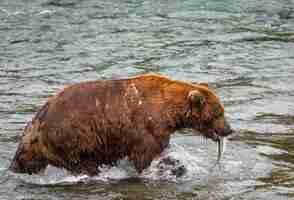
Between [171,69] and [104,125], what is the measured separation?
6.36 metres

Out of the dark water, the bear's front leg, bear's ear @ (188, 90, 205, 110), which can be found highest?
bear's ear @ (188, 90, 205, 110)

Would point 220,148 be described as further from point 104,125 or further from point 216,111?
point 104,125

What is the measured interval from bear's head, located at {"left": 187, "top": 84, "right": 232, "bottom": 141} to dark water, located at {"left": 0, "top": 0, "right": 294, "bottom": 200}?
423 mm

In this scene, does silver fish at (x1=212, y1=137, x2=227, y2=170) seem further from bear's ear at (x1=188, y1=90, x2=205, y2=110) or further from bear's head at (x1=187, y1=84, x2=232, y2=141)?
bear's ear at (x1=188, y1=90, x2=205, y2=110)

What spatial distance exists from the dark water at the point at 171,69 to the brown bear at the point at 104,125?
229 mm

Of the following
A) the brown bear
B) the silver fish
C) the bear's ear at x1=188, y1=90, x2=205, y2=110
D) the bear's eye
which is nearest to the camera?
the brown bear

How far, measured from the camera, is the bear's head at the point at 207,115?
9578 mm

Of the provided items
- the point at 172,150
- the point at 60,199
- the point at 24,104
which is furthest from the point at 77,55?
the point at 60,199

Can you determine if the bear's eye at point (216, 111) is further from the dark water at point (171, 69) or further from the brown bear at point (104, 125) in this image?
the dark water at point (171, 69)

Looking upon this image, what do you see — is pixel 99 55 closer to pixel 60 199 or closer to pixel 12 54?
pixel 12 54

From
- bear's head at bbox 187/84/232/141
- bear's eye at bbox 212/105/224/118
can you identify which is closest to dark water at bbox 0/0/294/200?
bear's head at bbox 187/84/232/141

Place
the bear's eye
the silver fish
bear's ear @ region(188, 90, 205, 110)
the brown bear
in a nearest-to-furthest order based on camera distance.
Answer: the brown bear < bear's ear @ region(188, 90, 205, 110) < the bear's eye < the silver fish

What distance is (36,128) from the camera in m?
9.31

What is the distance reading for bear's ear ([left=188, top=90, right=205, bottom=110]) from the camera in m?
9.48
